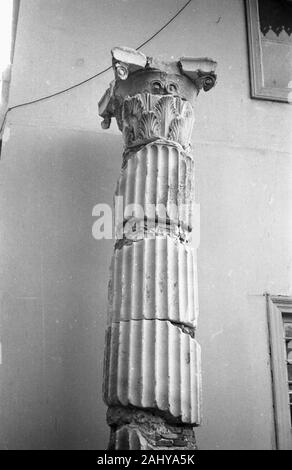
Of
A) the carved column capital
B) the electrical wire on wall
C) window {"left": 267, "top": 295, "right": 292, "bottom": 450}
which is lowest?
window {"left": 267, "top": 295, "right": 292, "bottom": 450}

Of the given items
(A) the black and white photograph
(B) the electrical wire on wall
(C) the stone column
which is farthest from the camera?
(B) the electrical wire on wall

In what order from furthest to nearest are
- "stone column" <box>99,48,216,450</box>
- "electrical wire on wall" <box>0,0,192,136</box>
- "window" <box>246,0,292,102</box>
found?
1. "window" <box>246,0,292,102</box>
2. "electrical wire on wall" <box>0,0,192,136</box>
3. "stone column" <box>99,48,216,450</box>

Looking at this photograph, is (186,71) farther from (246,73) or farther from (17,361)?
(17,361)

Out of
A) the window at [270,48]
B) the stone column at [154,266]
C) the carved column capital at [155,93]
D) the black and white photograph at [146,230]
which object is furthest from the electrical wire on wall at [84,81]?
the carved column capital at [155,93]

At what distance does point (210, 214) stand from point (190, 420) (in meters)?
2.36

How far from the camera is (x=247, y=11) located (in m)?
6.65

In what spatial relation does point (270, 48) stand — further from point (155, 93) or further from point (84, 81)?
point (155, 93)

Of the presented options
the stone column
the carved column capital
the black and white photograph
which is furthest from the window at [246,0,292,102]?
the stone column

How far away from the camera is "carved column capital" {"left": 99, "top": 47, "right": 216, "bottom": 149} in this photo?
4395 millimetres

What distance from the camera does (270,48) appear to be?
655cm

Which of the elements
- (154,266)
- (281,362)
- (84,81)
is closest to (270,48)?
(84,81)

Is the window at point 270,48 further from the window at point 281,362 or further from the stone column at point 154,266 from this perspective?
the window at point 281,362

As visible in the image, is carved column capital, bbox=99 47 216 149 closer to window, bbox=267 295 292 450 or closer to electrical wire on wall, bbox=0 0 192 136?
electrical wire on wall, bbox=0 0 192 136

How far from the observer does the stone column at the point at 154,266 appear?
3.62m
